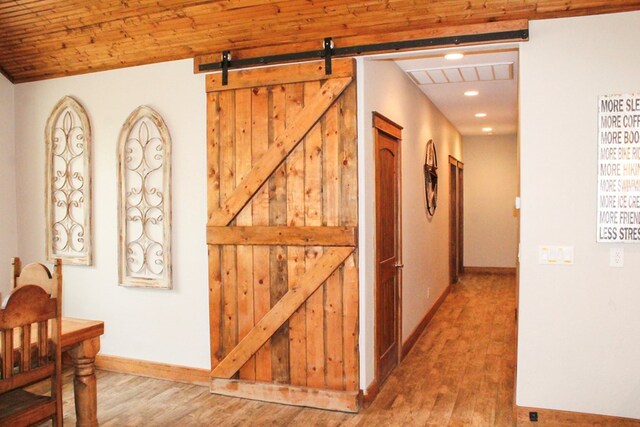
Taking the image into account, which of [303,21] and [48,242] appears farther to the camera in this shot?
[48,242]

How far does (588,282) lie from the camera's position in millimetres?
3264

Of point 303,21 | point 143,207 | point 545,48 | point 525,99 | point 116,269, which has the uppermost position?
point 303,21

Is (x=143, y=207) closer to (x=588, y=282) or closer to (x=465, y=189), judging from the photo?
(x=588, y=282)

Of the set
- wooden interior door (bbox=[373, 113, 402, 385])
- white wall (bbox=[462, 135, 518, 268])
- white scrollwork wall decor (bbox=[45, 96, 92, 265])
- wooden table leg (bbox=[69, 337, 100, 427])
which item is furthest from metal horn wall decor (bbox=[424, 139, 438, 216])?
wooden table leg (bbox=[69, 337, 100, 427])

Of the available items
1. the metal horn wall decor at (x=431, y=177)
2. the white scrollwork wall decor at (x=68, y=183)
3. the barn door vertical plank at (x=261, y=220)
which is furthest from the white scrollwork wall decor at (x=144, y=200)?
the metal horn wall decor at (x=431, y=177)

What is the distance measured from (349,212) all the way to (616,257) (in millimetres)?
1661

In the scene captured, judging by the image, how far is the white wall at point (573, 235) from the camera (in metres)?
3.20

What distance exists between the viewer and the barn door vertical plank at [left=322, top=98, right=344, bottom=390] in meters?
3.68

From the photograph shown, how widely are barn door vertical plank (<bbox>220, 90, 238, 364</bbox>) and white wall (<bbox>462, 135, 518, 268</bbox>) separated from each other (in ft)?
23.0

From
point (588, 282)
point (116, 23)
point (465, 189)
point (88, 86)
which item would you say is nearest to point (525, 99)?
point (588, 282)

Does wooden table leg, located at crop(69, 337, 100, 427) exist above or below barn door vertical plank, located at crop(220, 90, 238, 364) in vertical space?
below

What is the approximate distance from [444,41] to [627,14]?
1.05m

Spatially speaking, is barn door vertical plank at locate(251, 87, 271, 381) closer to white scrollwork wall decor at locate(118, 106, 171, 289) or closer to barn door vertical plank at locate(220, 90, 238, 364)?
barn door vertical plank at locate(220, 90, 238, 364)

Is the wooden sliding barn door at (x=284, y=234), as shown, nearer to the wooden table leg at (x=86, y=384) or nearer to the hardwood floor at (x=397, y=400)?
the hardwood floor at (x=397, y=400)
